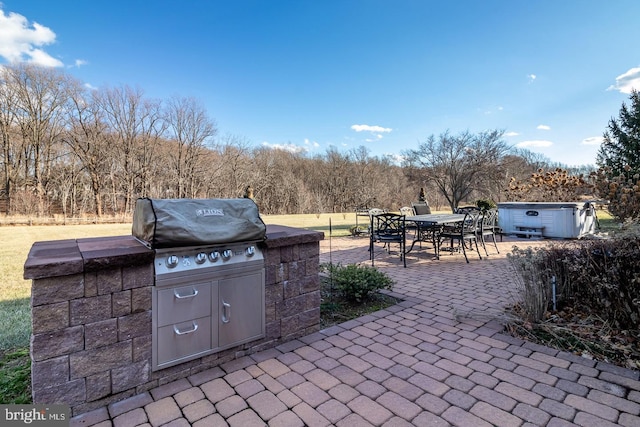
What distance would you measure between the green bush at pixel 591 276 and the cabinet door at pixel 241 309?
2223 mm

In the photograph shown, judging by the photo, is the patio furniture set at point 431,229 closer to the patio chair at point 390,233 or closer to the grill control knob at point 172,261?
the patio chair at point 390,233

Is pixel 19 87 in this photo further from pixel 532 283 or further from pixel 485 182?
pixel 485 182

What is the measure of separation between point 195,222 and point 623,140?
16363mm

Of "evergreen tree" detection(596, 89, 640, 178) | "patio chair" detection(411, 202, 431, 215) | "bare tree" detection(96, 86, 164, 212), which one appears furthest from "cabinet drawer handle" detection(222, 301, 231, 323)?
"bare tree" detection(96, 86, 164, 212)

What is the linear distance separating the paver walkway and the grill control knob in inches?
27.8

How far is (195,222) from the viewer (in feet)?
6.25

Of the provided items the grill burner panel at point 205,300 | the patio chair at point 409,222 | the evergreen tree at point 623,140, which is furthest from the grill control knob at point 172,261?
the evergreen tree at point 623,140

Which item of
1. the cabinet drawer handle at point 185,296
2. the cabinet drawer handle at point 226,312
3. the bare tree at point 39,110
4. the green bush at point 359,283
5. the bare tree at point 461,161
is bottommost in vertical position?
the green bush at point 359,283

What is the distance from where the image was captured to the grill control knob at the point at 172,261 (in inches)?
70.9

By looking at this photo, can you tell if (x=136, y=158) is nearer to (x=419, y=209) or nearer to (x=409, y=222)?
(x=409, y=222)

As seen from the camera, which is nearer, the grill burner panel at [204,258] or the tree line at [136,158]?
the grill burner panel at [204,258]

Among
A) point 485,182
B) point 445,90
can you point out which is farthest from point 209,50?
point 485,182
